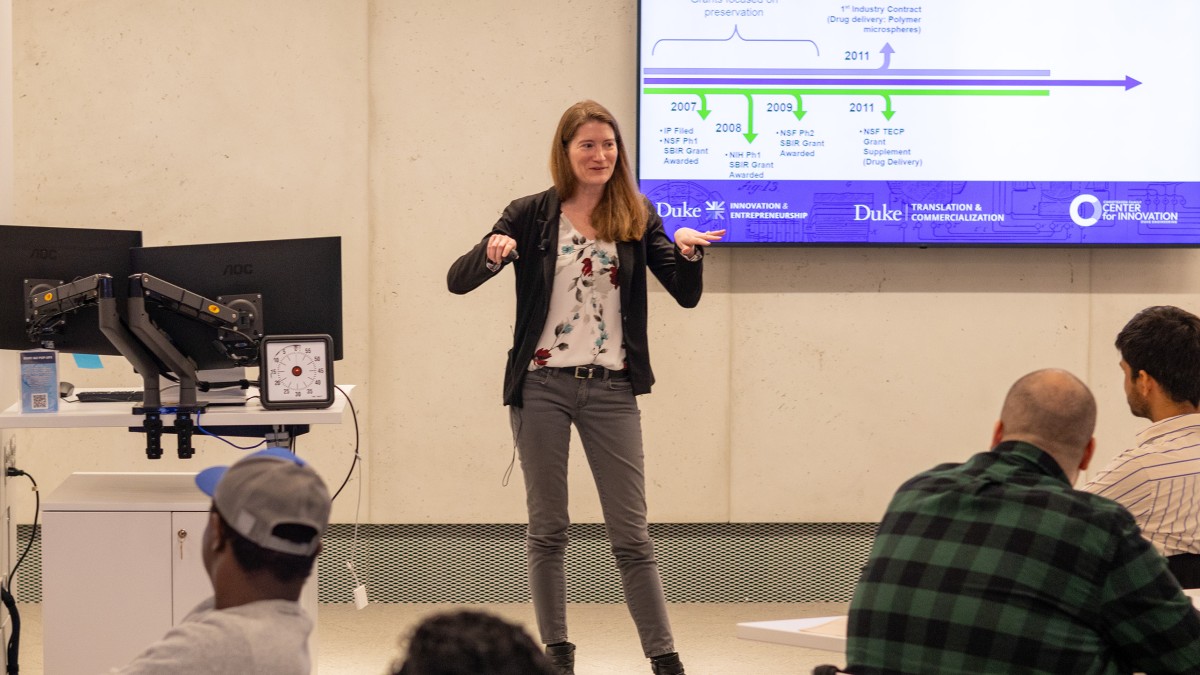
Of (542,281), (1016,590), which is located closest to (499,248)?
(542,281)

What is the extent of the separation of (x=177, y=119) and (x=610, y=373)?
2.00 m

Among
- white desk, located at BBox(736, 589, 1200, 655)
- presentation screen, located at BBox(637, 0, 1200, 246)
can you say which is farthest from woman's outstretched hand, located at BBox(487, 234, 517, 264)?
white desk, located at BBox(736, 589, 1200, 655)

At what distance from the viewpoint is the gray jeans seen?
3.45 m

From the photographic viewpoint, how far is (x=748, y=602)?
15.3 ft

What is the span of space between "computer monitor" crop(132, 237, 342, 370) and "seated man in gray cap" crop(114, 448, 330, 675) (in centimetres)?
158

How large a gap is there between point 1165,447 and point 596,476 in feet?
5.09

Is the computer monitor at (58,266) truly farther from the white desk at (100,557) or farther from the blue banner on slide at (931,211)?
the blue banner on slide at (931,211)

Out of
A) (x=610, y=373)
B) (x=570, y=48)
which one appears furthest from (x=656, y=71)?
(x=610, y=373)

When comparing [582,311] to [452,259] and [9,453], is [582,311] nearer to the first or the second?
[452,259]

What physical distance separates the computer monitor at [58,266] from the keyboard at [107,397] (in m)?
0.14

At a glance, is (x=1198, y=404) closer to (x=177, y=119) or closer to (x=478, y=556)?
(x=478, y=556)

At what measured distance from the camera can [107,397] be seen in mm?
3332

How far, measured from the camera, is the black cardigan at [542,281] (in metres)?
3.43

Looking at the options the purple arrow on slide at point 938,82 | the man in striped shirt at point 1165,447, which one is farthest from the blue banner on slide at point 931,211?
the man in striped shirt at point 1165,447
